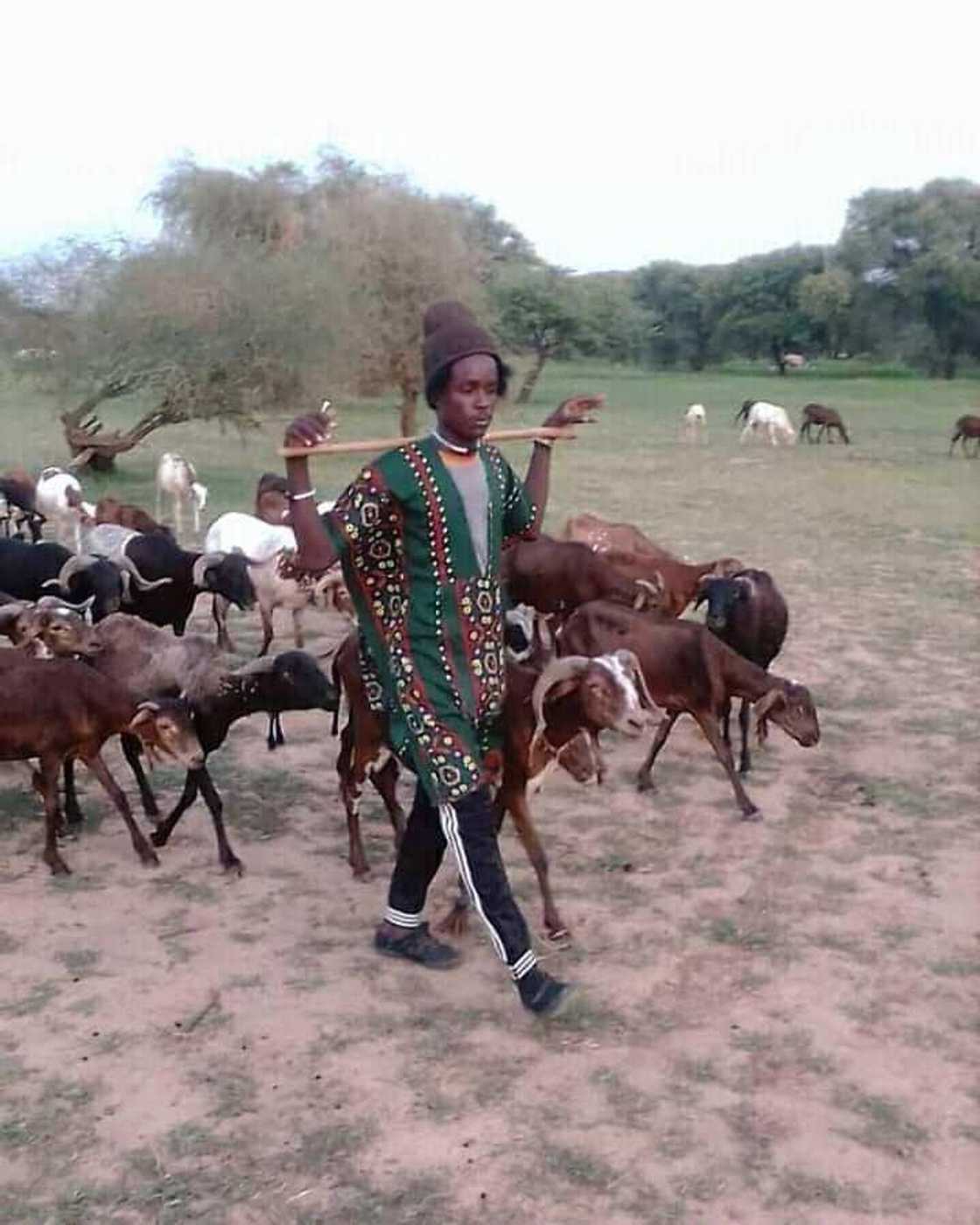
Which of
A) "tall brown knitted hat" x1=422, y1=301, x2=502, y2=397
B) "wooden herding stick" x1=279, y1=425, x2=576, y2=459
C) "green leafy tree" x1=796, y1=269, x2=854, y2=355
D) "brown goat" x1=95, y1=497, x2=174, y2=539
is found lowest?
"brown goat" x1=95, y1=497, x2=174, y2=539

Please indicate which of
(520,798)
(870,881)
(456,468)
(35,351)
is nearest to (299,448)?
(456,468)

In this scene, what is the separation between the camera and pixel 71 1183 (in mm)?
3547

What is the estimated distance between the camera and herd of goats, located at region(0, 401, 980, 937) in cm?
502

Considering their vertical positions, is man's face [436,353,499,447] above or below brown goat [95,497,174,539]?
above

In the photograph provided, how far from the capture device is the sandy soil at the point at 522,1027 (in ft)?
11.7

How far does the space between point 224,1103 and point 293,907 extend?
56.1 inches

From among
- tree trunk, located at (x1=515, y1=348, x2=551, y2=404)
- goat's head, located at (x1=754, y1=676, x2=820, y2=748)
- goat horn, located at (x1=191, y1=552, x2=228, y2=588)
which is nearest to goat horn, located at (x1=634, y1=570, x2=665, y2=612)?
goat's head, located at (x1=754, y1=676, x2=820, y2=748)

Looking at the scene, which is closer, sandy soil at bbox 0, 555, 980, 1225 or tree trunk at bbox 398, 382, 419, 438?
sandy soil at bbox 0, 555, 980, 1225

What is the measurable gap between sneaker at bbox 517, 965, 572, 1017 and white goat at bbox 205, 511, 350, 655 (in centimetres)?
439

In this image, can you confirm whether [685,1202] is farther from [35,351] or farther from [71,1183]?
[35,351]

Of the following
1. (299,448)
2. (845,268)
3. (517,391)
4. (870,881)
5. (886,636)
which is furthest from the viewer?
(845,268)

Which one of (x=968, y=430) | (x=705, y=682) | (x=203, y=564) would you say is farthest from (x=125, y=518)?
(x=968, y=430)

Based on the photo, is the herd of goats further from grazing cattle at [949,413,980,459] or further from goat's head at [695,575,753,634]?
grazing cattle at [949,413,980,459]

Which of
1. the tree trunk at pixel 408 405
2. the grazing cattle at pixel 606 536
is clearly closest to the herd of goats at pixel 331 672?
the grazing cattle at pixel 606 536
